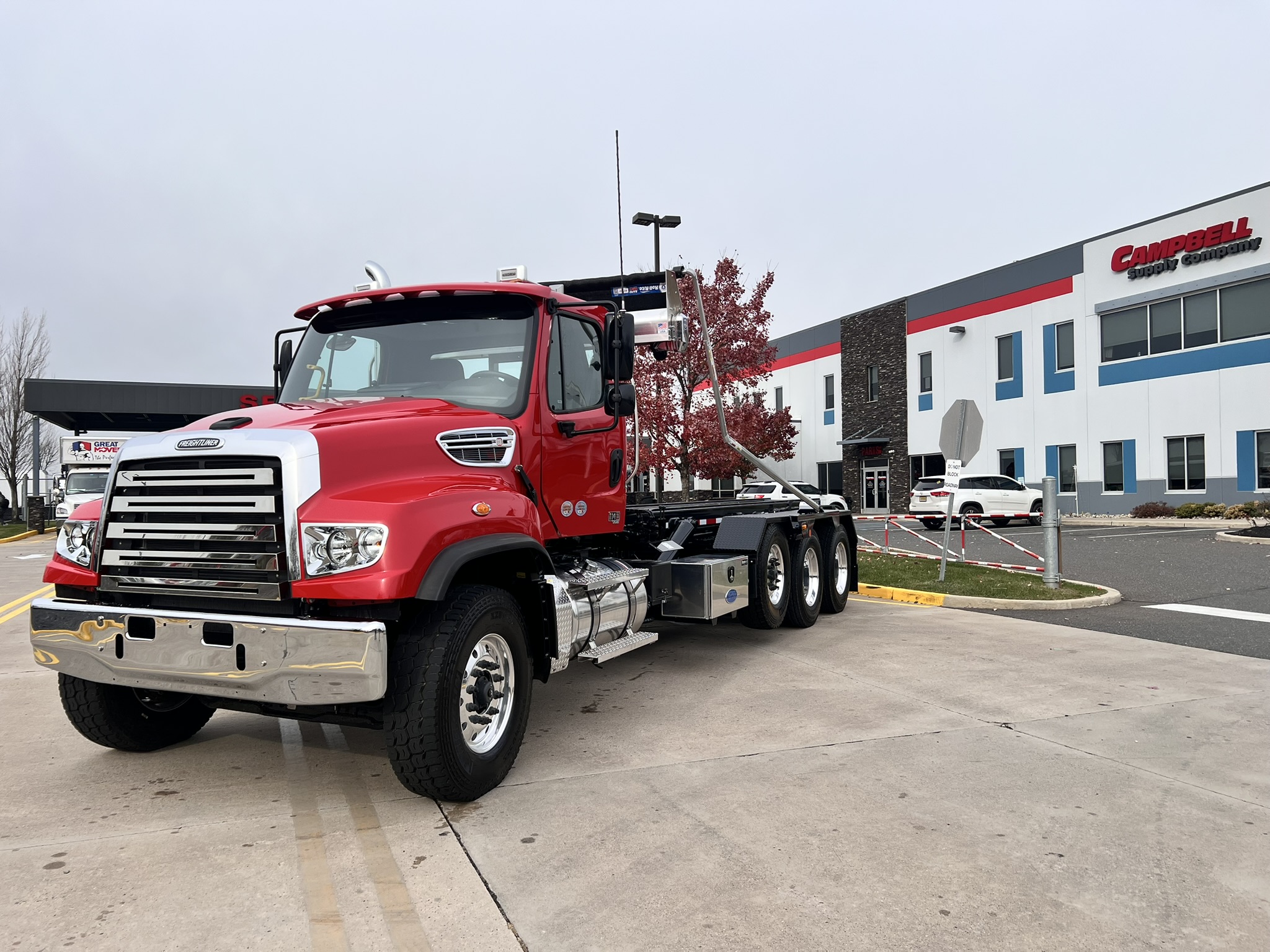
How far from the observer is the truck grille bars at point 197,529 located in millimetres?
4016

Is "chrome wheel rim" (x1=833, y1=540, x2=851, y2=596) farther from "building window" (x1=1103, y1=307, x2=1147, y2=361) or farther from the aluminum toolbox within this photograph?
"building window" (x1=1103, y1=307, x2=1147, y2=361)

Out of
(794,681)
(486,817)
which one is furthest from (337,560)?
(794,681)

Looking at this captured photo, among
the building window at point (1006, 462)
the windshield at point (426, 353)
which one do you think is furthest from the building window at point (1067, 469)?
the windshield at point (426, 353)

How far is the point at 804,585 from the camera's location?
923 centimetres

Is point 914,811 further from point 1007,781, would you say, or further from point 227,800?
point 227,800

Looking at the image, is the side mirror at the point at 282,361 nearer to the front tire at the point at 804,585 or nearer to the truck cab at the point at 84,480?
the front tire at the point at 804,585

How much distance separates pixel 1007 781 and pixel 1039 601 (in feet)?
22.7

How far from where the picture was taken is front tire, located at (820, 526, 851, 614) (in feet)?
33.2

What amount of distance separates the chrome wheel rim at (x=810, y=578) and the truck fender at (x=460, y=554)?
4.94 m

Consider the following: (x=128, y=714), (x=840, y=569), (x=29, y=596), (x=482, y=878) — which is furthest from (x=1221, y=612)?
(x=29, y=596)

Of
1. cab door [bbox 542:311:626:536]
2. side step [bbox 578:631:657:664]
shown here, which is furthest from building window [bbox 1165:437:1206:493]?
cab door [bbox 542:311:626:536]

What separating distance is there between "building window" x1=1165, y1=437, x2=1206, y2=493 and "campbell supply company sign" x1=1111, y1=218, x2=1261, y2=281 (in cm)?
509

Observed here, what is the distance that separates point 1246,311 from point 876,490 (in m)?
16.3

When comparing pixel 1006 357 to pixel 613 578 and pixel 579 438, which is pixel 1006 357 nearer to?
pixel 613 578
